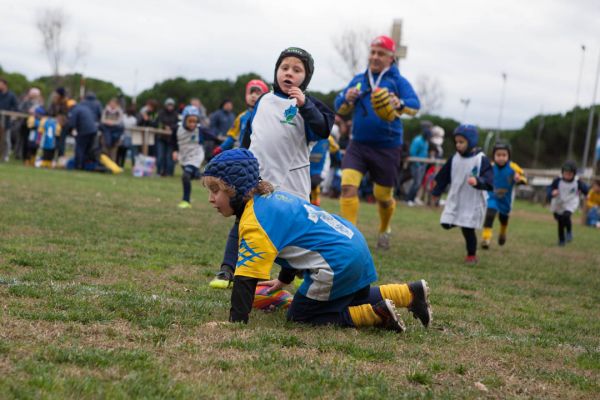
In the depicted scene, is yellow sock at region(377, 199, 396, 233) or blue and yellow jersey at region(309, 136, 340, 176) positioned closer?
yellow sock at region(377, 199, 396, 233)

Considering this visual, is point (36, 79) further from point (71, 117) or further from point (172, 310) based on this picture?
point (172, 310)

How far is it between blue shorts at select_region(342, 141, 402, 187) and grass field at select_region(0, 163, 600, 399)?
1058 millimetres

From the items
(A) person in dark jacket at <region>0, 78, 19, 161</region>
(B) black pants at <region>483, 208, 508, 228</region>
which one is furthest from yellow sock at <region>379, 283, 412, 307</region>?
(A) person in dark jacket at <region>0, 78, 19, 161</region>

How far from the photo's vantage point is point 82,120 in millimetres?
Result: 20719

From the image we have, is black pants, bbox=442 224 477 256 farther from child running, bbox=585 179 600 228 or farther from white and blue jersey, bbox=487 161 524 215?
child running, bbox=585 179 600 228

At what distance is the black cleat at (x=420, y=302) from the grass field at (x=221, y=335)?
0.11 m

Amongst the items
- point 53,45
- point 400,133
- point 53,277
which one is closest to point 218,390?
point 53,277

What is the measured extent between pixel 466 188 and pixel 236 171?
5.78m

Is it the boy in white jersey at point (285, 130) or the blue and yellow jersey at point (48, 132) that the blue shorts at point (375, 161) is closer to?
the boy in white jersey at point (285, 130)

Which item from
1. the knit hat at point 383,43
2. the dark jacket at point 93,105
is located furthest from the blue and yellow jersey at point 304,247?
the dark jacket at point 93,105

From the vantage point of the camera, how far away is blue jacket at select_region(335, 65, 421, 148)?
8828mm

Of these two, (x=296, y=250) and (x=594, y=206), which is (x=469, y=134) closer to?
(x=296, y=250)

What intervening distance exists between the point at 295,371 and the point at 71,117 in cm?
1856

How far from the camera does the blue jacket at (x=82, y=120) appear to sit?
68.0 ft
